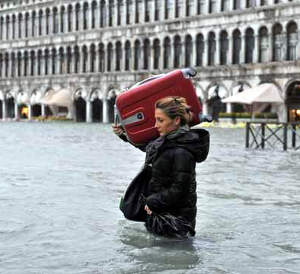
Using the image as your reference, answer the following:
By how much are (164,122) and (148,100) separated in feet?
2.25

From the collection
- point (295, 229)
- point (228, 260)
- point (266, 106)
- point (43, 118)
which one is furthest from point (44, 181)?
point (43, 118)

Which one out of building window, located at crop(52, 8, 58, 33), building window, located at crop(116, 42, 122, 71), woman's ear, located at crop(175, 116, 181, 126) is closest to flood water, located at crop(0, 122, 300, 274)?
woman's ear, located at crop(175, 116, 181, 126)

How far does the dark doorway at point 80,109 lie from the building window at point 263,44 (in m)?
23.2

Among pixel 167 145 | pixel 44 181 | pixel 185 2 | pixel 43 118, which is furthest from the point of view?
pixel 43 118

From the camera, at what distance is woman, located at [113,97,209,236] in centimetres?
685

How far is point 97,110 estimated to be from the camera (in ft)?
237

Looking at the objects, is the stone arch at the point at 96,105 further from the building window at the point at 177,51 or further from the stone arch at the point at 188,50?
the stone arch at the point at 188,50

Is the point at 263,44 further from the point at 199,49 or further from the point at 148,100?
the point at 148,100

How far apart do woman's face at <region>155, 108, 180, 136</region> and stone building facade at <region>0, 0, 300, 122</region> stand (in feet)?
148

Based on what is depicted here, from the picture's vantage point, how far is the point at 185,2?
6056cm

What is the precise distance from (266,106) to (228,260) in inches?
1868

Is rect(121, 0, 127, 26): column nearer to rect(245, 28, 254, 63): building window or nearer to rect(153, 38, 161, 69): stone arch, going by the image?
rect(153, 38, 161, 69): stone arch

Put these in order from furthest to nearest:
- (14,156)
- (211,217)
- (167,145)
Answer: (14,156)
(211,217)
(167,145)

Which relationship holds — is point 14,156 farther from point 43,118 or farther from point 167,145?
point 43,118
